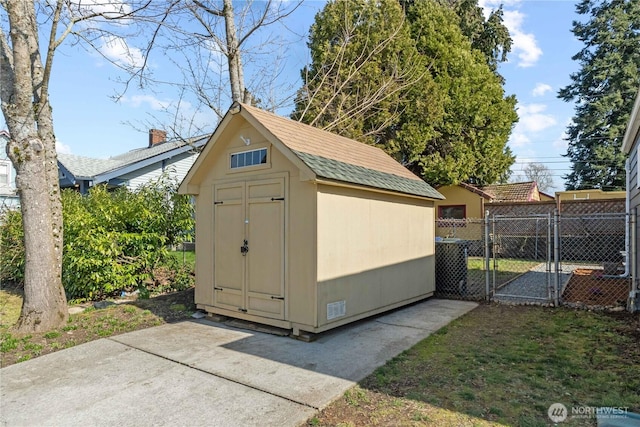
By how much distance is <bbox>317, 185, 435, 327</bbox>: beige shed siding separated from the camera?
5133 mm

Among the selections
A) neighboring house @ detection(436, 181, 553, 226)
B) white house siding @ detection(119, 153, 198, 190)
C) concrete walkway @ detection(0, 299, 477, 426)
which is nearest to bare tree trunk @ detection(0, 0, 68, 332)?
concrete walkway @ detection(0, 299, 477, 426)

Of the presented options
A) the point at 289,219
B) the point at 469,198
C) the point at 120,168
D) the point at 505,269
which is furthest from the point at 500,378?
the point at 469,198

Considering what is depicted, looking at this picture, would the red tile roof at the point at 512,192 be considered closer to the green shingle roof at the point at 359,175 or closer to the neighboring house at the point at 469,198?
the neighboring house at the point at 469,198

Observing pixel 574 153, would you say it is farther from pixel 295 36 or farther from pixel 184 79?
pixel 184 79

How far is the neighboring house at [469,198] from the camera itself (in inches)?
647

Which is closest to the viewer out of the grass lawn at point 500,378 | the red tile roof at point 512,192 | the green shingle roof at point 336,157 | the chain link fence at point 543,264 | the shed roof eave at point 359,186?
the grass lawn at point 500,378

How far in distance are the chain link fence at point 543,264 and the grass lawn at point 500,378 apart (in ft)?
5.47

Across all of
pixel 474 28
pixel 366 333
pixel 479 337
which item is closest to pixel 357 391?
pixel 366 333

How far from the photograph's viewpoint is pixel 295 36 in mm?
10281

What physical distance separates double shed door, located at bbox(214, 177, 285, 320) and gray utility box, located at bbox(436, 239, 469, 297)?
437 centimetres

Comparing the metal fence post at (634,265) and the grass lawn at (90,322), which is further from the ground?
the metal fence post at (634,265)

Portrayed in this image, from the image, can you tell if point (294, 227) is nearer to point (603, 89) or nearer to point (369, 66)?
point (369, 66)

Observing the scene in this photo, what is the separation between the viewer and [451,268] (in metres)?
8.30

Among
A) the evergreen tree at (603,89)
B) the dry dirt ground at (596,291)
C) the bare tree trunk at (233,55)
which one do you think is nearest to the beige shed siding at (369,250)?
the dry dirt ground at (596,291)
